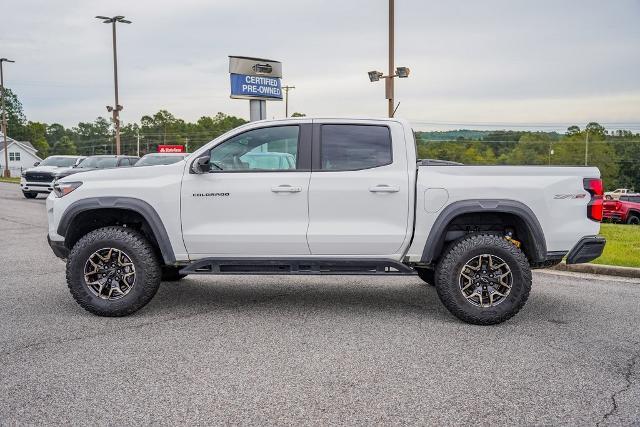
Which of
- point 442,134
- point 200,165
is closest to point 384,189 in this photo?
point 200,165

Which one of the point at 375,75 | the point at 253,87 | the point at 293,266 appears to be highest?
the point at 375,75

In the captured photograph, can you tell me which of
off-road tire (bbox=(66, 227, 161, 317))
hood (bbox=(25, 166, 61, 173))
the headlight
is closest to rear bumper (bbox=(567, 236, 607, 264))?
off-road tire (bbox=(66, 227, 161, 317))

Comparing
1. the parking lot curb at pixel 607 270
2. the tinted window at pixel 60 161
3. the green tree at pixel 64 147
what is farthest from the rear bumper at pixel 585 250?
the green tree at pixel 64 147

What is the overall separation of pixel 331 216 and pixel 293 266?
2.03 ft

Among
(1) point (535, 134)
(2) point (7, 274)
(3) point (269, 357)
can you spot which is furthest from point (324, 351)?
(1) point (535, 134)

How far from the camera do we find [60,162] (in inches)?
945

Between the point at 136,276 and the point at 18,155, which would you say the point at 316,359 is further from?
the point at 18,155

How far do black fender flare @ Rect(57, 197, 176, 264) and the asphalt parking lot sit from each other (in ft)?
2.28

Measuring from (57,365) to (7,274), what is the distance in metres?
4.28

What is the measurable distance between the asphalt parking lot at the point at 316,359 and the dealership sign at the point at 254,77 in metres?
10.6

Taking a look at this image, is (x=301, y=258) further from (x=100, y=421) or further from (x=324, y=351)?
(x=100, y=421)

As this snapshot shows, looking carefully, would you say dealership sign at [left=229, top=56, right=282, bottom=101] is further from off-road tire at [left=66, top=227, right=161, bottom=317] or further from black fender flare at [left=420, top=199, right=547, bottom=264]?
black fender flare at [left=420, top=199, right=547, bottom=264]

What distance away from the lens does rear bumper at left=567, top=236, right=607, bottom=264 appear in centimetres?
569

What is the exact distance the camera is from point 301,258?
5.86 m
